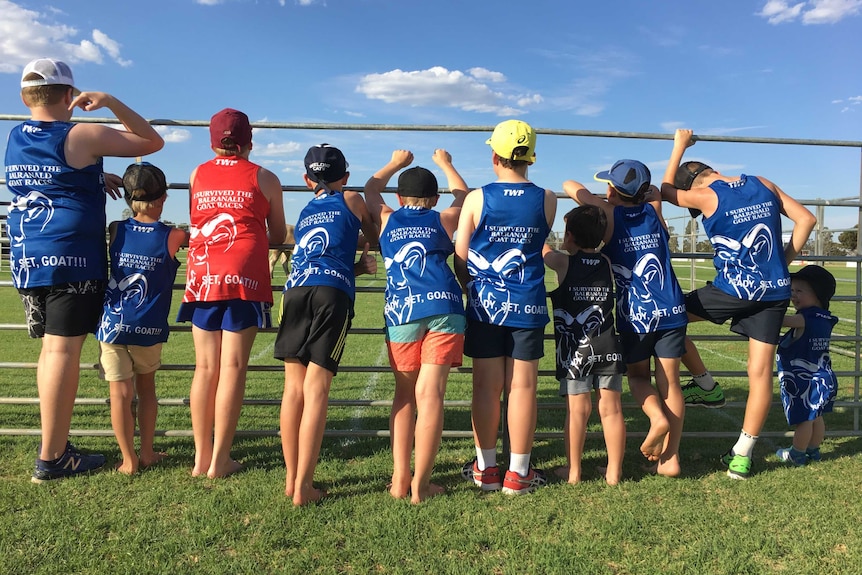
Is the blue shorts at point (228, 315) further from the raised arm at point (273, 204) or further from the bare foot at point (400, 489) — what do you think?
the bare foot at point (400, 489)

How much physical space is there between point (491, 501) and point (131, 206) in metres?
2.96

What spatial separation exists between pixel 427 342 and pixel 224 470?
159 centimetres

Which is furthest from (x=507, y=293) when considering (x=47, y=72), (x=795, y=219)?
(x=47, y=72)

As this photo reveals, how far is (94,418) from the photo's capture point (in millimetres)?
5184

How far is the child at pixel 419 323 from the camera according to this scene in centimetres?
339

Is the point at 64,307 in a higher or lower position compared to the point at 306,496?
higher

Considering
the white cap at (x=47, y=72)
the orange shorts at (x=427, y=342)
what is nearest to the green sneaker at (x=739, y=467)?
the orange shorts at (x=427, y=342)

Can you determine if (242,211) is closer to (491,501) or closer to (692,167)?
(491,501)

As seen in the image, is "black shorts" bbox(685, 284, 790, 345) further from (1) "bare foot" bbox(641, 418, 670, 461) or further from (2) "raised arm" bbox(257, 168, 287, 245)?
(2) "raised arm" bbox(257, 168, 287, 245)

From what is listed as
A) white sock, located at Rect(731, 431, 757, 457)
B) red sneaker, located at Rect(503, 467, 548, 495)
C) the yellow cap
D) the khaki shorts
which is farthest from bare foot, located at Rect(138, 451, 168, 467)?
white sock, located at Rect(731, 431, 757, 457)

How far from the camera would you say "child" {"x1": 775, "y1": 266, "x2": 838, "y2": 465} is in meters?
4.24

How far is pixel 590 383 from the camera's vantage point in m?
3.80

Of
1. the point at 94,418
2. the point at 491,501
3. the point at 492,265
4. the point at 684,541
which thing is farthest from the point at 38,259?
the point at 684,541

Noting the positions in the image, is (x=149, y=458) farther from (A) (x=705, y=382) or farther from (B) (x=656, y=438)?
(A) (x=705, y=382)
